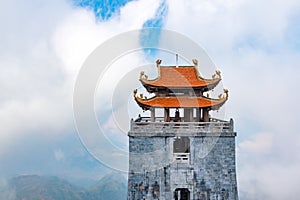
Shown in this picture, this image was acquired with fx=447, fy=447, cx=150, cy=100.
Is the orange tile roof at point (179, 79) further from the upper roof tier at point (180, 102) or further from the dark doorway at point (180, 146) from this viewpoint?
the dark doorway at point (180, 146)

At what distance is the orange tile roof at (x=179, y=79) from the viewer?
31.1 meters

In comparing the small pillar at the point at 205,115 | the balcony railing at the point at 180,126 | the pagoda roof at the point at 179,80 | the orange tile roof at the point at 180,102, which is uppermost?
the pagoda roof at the point at 179,80

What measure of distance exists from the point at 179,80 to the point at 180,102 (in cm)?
188

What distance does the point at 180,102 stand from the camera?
30.6 m

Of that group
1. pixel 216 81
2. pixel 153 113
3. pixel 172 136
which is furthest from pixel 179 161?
pixel 216 81

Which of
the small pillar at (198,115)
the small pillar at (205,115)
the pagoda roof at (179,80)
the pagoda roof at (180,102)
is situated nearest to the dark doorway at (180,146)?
the small pillar at (198,115)

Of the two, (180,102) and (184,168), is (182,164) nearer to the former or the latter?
(184,168)

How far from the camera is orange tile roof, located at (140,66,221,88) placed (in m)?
31.1

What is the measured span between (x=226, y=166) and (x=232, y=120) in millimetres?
3062

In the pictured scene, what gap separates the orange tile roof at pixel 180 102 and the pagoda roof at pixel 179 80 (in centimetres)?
87

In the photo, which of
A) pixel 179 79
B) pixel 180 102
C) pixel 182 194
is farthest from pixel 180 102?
pixel 182 194

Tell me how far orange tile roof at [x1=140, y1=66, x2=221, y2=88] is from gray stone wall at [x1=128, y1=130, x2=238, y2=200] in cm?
368

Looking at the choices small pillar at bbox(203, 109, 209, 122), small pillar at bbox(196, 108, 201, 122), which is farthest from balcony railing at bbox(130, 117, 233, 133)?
small pillar at bbox(196, 108, 201, 122)

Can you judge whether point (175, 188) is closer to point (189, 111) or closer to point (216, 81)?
point (189, 111)
